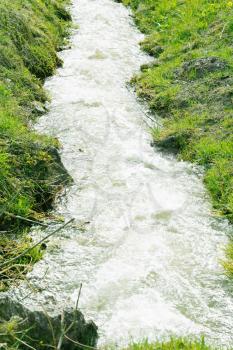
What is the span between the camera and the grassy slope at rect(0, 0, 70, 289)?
935 cm

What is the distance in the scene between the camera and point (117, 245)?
29.7ft

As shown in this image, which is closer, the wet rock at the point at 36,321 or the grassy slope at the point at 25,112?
the wet rock at the point at 36,321

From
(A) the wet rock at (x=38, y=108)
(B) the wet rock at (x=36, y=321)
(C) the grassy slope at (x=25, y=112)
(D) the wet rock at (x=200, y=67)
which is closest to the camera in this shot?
(B) the wet rock at (x=36, y=321)

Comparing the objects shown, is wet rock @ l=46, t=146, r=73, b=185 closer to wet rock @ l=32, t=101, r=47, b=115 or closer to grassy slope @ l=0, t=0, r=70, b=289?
grassy slope @ l=0, t=0, r=70, b=289

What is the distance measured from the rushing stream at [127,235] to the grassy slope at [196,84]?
408 millimetres

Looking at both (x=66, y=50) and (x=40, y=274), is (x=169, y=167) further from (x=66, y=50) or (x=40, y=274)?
(x=66, y=50)

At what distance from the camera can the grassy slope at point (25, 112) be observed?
935 cm

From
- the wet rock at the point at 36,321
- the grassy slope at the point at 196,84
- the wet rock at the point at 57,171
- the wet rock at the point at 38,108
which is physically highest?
the wet rock at the point at 36,321

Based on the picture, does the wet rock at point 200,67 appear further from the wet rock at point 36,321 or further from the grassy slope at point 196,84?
the wet rock at point 36,321

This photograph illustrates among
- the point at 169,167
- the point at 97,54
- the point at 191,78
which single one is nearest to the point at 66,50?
the point at 97,54

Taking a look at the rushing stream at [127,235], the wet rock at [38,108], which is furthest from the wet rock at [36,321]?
the wet rock at [38,108]

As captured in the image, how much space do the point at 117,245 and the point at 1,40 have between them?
8.07 meters

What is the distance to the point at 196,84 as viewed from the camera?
14.8 meters

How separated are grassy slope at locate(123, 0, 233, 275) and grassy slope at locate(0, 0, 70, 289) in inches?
117
